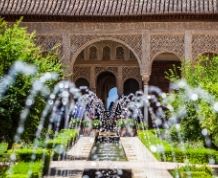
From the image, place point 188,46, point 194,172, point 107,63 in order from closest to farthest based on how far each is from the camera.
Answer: point 194,172 < point 188,46 < point 107,63

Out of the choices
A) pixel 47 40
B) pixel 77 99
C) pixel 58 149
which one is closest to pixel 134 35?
pixel 47 40

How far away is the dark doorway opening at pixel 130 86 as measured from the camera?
25594 mm

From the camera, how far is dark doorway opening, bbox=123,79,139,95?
25.6m

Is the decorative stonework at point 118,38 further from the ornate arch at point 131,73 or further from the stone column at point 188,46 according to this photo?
the ornate arch at point 131,73

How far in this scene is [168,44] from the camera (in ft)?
70.3

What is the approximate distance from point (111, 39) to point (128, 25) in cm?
84

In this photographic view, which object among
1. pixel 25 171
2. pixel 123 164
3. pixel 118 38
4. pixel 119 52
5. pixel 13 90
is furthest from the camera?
pixel 119 52

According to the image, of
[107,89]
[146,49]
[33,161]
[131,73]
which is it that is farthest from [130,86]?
[33,161]

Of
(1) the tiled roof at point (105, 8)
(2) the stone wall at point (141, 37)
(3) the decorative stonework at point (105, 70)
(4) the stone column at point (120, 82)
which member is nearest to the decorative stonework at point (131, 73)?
(4) the stone column at point (120, 82)

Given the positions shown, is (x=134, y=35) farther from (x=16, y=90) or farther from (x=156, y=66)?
(x=16, y=90)

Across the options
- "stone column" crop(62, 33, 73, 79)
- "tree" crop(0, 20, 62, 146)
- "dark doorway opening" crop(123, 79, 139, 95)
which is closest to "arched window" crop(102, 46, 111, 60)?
"dark doorway opening" crop(123, 79, 139, 95)

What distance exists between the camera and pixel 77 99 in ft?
83.1

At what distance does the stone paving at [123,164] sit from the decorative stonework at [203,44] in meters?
6.63

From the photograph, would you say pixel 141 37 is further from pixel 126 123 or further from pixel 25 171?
pixel 25 171
